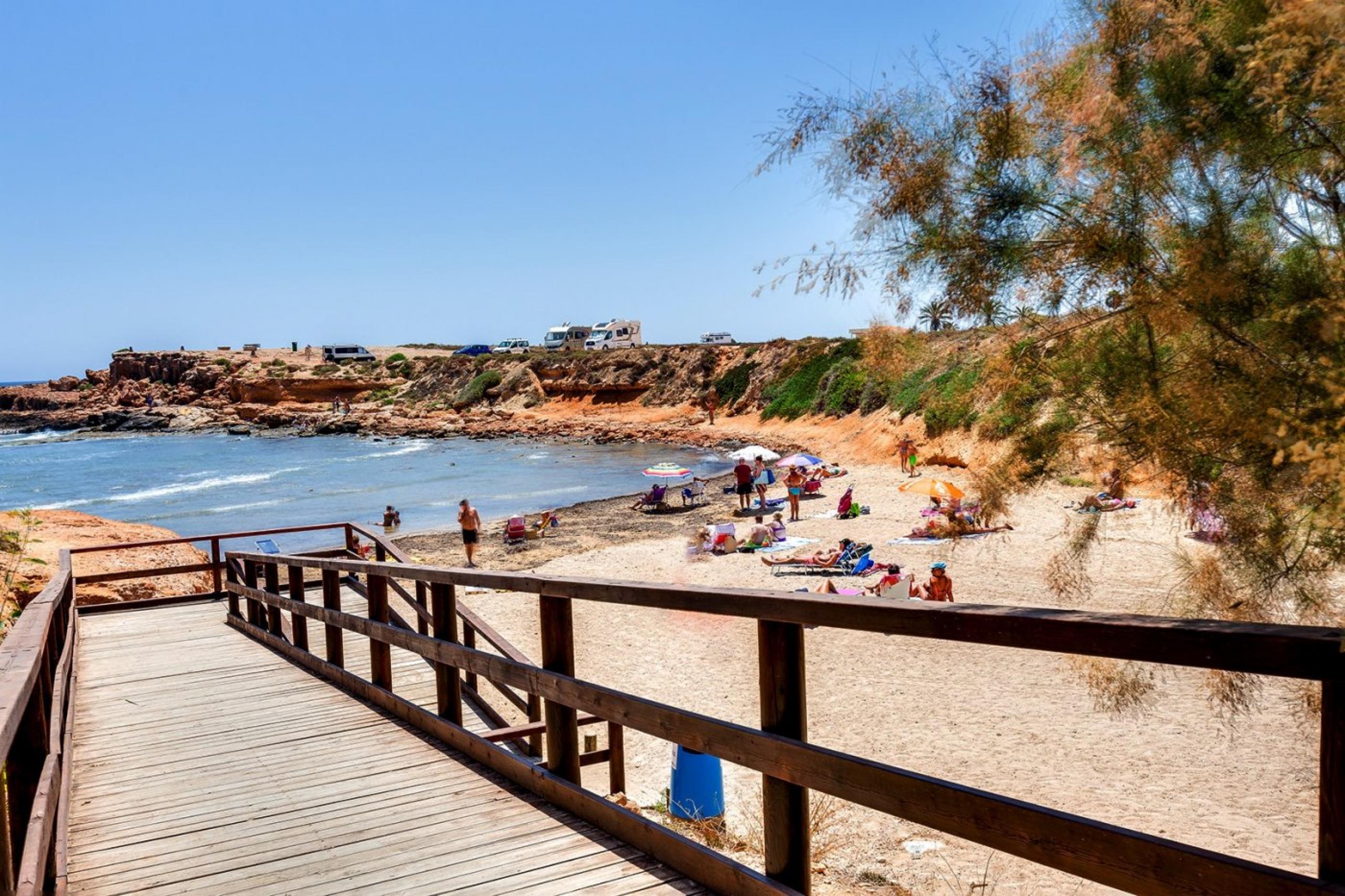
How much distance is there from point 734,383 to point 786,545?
40.2 metres

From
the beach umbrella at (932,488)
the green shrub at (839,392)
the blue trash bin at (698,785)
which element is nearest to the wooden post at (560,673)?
the blue trash bin at (698,785)

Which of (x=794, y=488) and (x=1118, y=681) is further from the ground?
(x=1118, y=681)

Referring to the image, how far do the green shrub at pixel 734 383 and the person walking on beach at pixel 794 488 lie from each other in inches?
1299

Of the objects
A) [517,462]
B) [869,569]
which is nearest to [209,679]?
[869,569]

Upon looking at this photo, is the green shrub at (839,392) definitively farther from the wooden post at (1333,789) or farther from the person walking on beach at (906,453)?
the wooden post at (1333,789)

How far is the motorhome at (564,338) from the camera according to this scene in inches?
3223

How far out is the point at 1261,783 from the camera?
8.24 m

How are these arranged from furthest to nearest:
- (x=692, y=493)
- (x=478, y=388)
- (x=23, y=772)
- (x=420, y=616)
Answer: (x=478, y=388)
(x=692, y=493)
(x=420, y=616)
(x=23, y=772)

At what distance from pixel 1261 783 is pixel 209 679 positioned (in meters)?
8.74

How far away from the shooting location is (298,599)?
25.3 feet

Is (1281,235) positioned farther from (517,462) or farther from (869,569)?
(517,462)

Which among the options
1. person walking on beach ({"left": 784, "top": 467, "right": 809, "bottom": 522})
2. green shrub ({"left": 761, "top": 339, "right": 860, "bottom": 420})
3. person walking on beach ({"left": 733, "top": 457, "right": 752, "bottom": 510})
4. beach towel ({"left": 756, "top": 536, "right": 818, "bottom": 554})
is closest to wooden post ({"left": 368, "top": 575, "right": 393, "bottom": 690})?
beach towel ({"left": 756, "top": 536, "right": 818, "bottom": 554})

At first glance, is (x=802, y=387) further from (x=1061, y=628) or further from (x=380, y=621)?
(x=1061, y=628)

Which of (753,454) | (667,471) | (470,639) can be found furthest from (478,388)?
(470,639)
